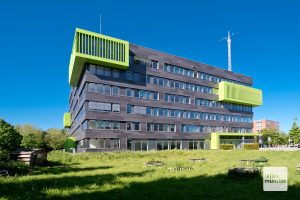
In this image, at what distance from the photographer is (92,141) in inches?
1827

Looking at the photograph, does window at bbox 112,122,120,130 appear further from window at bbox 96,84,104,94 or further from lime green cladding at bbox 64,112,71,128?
lime green cladding at bbox 64,112,71,128

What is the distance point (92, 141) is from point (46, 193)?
1368 inches

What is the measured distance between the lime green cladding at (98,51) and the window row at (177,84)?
7.70 m

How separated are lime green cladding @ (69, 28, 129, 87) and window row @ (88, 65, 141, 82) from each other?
807 mm

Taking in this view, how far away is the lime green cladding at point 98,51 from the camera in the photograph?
44.6 metres

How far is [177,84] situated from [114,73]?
16.6 meters

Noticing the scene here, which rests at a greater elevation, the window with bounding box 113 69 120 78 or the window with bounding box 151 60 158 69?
the window with bounding box 151 60 158 69

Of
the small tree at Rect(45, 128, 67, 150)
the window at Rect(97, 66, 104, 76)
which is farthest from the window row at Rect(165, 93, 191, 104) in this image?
the small tree at Rect(45, 128, 67, 150)

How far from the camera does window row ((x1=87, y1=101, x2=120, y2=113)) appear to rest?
47034 millimetres

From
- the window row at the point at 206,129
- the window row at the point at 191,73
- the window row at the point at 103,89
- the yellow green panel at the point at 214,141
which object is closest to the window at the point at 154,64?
the window row at the point at 191,73

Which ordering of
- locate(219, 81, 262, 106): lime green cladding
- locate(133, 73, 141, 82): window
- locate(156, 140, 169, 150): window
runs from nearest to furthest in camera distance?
locate(133, 73, 141, 82): window, locate(156, 140, 169, 150): window, locate(219, 81, 262, 106): lime green cladding

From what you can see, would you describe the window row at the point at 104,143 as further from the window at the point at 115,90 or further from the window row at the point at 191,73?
the window row at the point at 191,73

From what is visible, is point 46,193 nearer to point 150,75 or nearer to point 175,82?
point 150,75

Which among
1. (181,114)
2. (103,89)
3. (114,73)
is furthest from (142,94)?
(181,114)
